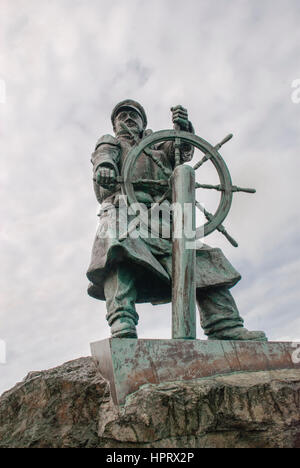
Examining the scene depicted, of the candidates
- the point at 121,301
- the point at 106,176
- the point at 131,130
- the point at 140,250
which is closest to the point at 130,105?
the point at 131,130

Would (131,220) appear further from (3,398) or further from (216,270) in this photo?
(3,398)

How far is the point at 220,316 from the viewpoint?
3.25 meters

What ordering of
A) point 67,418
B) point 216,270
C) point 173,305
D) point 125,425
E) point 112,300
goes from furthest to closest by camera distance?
point 216,270, point 112,300, point 173,305, point 67,418, point 125,425

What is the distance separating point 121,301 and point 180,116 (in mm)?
1645

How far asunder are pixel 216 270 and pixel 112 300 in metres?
0.90

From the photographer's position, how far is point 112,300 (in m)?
2.99

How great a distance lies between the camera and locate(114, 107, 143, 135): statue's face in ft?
13.4

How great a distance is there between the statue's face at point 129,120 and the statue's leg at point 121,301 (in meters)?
1.57

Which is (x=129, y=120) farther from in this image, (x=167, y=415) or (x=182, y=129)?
(x=167, y=415)

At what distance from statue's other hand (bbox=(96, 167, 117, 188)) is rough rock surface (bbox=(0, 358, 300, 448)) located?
1477mm

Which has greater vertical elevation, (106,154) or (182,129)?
(182,129)

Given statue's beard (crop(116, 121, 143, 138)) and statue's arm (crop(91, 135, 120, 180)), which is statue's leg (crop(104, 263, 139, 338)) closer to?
A: statue's arm (crop(91, 135, 120, 180))
